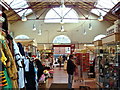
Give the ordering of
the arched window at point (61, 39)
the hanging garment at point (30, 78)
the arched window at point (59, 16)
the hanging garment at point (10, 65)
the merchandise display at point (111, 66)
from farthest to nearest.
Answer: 1. the arched window at point (61, 39)
2. the arched window at point (59, 16)
3. the merchandise display at point (111, 66)
4. the hanging garment at point (30, 78)
5. the hanging garment at point (10, 65)

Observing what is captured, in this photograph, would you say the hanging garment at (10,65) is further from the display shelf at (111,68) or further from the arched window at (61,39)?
the arched window at (61,39)

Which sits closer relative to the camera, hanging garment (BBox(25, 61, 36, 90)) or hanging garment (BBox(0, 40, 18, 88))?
hanging garment (BBox(0, 40, 18, 88))

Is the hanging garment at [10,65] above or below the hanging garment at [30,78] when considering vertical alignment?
above

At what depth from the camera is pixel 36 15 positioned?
23156mm

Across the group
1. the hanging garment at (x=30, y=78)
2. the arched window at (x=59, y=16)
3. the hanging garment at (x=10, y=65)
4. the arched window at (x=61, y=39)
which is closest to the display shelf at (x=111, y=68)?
the hanging garment at (x=30, y=78)

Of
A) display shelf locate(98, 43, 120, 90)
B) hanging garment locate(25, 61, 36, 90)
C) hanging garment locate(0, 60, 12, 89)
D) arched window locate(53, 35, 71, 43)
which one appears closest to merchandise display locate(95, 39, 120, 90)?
display shelf locate(98, 43, 120, 90)

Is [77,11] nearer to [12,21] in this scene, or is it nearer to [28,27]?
[28,27]

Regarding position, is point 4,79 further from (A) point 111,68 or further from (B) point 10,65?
(A) point 111,68

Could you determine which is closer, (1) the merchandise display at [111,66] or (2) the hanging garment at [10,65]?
(2) the hanging garment at [10,65]

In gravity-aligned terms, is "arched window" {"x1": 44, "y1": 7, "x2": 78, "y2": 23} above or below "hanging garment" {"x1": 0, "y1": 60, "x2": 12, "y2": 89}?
above

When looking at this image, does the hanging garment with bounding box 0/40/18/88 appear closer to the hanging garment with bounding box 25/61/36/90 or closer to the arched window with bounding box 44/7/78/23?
the hanging garment with bounding box 25/61/36/90

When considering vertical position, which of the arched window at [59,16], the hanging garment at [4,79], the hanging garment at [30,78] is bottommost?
the hanging garment at [30,78]

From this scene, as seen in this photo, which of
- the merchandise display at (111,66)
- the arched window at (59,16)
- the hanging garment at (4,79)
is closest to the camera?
the hanging garment at (4,79)

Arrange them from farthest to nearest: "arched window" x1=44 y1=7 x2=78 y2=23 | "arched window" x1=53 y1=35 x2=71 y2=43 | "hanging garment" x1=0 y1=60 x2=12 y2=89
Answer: "arched window" x1=53 y1=35 x2=71 y2=43 → "arched window" x1=44 y1=7 x2=78 y2=23 → "hanging garment" x1=0 y1=60 x2=12 y2=89
